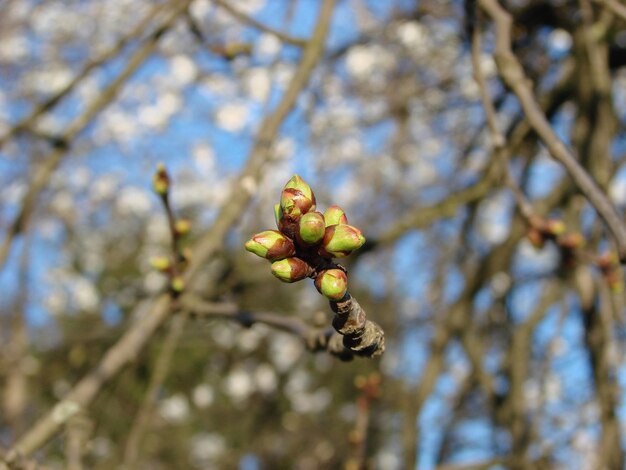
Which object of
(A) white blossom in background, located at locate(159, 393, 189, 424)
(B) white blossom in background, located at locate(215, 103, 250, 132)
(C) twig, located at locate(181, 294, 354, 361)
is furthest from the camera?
(A) white blossom in background, located at locate(159, 393, 189, 424)

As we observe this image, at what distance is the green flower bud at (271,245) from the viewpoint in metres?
0.93

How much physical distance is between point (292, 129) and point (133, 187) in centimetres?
587

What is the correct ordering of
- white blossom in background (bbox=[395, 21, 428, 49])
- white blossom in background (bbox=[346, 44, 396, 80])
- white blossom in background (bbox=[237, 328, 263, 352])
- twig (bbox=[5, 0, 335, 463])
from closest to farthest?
twig (bbox=[5, 0, 335, 463]), white blossom in background (bbox=[395, 21, 428, 49]), white blossom in background (bbox=[346, 44, 396, 80]), white blossom in background (bbox=[237, 328, 263, 352])

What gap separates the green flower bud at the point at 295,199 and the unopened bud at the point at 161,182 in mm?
726

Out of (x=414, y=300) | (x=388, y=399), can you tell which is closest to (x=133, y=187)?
(x=414, y=300)

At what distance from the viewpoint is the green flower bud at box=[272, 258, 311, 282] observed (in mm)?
926

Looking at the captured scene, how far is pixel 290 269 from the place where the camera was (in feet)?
3.05

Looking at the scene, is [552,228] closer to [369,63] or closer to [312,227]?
[312,227]

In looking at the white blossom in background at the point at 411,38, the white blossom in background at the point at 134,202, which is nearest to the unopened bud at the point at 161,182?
the white blossom in background at the point at 411,38

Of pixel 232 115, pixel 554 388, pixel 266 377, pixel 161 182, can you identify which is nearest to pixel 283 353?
pixel 266 377

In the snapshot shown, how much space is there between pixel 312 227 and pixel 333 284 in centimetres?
8

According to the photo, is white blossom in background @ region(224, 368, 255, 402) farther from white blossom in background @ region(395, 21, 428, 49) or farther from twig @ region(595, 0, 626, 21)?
twig @ region(595, 0, 626, 21)

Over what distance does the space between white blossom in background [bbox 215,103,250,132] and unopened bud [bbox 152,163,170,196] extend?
20.1ft

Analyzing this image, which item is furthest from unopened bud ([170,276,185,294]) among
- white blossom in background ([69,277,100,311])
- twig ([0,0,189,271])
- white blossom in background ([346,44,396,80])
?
white blossom in background ([69,277,100,311])
